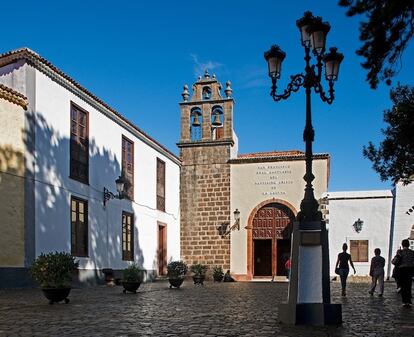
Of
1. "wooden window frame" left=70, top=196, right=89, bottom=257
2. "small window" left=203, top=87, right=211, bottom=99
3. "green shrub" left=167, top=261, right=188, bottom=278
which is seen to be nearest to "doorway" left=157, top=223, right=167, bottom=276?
"small window" left=203, top=87, right=211, bottom=99

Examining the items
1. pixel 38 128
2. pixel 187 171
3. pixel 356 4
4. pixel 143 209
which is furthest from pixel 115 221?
pixel 356 4

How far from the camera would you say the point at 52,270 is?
10766mm

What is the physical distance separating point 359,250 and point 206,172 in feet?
25.3

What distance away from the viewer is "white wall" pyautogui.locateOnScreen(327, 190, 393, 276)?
23609 mm

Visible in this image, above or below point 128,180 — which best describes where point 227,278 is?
below

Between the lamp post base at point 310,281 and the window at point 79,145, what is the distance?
11.1m

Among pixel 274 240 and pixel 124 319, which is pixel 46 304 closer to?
pixel 124 319

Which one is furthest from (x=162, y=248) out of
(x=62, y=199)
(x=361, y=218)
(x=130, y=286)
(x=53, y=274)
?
(x=53, y=274)

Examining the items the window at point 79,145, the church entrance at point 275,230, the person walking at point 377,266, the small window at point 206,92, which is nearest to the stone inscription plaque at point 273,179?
the church entrance at point 275,230

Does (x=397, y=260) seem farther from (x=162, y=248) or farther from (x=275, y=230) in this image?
(x=162, y=248)

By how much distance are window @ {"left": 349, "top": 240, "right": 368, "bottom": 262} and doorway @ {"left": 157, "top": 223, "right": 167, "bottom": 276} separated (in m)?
8.02

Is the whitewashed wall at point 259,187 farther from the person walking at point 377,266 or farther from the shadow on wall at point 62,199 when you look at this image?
the person walking at point 377,266

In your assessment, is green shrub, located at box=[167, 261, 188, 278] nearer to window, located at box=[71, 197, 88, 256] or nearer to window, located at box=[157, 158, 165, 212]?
window, located at box=[71, 197, 88, 256]

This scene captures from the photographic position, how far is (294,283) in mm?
7781
